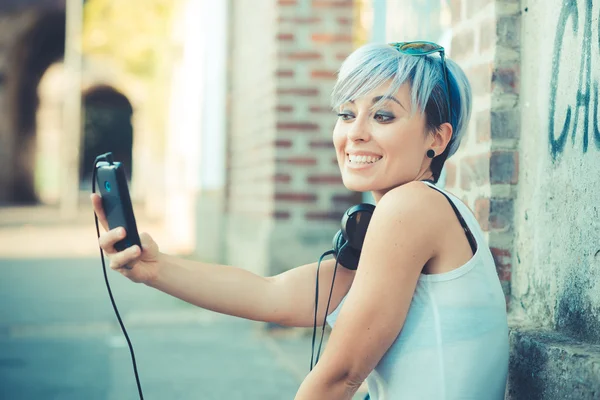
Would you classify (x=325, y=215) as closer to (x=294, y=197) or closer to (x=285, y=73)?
(x=294, y=197)

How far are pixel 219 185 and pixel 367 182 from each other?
26.7 feet

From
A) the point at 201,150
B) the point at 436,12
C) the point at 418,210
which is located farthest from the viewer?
the point at 201,150

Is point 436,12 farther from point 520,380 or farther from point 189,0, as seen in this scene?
point 189,0

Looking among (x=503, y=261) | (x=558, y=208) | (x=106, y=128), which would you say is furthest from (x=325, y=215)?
(x=106, y=128)

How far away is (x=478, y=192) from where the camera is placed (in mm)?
2869

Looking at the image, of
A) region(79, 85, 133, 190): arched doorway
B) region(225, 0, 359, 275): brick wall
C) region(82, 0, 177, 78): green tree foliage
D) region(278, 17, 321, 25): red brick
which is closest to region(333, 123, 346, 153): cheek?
region(225, 0, 359, 275): brick wall

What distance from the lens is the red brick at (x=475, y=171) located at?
2791mm

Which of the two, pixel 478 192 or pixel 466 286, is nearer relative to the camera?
pixel 466 286

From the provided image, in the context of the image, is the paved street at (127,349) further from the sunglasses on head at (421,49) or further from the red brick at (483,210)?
the sunglasses on head at (421,49)

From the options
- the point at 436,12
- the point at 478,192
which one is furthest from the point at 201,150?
the point at 478,192

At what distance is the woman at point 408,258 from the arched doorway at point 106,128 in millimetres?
40247

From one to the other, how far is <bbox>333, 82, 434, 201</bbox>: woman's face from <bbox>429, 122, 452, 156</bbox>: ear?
0.4 inches

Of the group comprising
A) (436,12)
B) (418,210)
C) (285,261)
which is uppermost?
(436,12)

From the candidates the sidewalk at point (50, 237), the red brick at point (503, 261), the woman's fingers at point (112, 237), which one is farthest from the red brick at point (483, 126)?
the sidewalk at point (50, 237)
